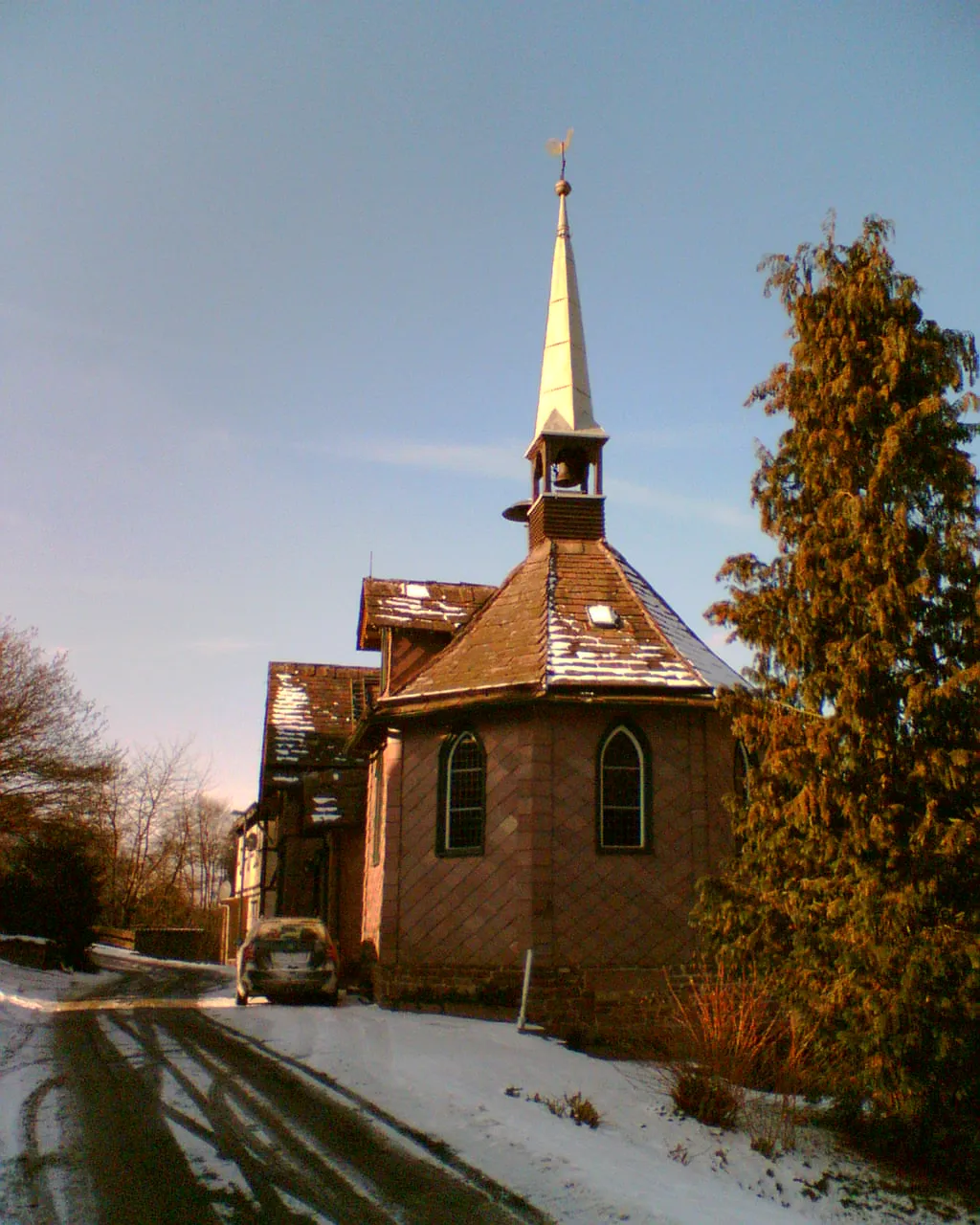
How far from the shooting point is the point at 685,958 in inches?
622

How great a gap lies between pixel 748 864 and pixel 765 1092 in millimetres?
2423

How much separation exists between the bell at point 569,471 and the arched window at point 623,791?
6525mm

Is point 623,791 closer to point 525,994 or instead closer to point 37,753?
point 525,994

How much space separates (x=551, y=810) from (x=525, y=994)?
2809 millimetres

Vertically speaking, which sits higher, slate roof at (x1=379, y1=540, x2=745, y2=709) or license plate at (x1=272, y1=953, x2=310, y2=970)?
slate roof at (x1=379, y1=540, x2=745, y2=709)

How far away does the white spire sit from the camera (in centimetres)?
2106

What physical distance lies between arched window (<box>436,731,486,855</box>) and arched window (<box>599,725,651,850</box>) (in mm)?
1870

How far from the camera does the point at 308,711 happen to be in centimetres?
2964

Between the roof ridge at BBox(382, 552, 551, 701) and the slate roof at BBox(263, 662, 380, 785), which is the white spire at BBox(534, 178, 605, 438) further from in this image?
the slate roof at BBox(263, 662, 380, 785)

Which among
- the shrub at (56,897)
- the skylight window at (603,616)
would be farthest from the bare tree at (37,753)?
the skylight window at (603,616)

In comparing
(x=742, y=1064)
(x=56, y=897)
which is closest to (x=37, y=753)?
(x=56, y=897)

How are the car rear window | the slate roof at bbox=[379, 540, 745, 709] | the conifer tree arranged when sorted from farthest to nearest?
1. the slate roof at bbox=[379, 540, 745, 709]
2. the car rear window
3. the conifer tree

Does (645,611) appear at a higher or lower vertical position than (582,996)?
higher

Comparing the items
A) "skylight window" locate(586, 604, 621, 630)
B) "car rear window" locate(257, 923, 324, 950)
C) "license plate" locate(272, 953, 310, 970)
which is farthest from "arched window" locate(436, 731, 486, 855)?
"skylight window" locate(586, 604, 621, 630)
